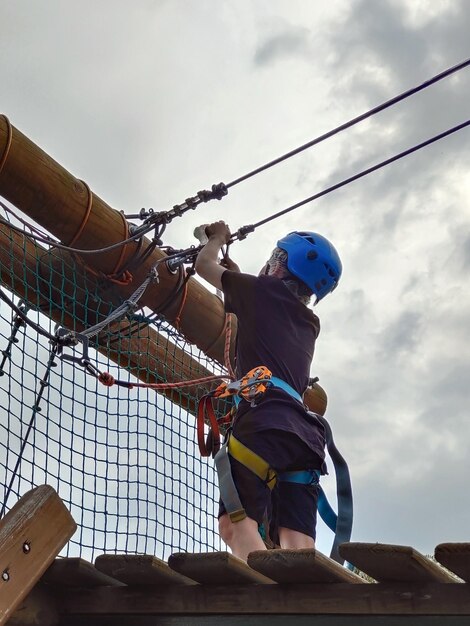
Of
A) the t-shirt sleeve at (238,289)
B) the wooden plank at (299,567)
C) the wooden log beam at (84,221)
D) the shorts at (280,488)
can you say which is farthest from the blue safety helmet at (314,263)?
the wooden plank at (299,567)

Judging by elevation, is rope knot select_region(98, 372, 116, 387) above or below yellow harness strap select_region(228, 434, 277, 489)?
above

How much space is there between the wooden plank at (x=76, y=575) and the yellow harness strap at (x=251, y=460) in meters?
0.78

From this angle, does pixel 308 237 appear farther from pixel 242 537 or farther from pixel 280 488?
pixel 242 537

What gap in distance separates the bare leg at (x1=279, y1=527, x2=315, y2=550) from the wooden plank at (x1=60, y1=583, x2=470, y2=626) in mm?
864

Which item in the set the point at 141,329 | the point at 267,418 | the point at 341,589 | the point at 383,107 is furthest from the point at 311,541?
the point at 383,107

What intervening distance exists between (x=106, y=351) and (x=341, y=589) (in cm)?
229

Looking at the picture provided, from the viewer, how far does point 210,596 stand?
2.78 meters

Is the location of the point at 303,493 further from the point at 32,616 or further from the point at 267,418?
the point at 32,616

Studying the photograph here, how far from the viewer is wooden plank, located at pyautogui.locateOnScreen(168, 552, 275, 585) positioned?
261 centimetres

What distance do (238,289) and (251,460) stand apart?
750mm

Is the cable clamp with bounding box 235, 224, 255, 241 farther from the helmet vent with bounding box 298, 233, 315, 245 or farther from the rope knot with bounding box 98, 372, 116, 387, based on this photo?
the rope knot with bounding box 98, 372, 116, 387

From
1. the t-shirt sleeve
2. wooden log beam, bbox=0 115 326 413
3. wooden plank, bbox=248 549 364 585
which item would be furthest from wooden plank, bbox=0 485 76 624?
wooden log beam, bbox=0 115 326 413

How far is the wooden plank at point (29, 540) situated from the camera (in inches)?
106

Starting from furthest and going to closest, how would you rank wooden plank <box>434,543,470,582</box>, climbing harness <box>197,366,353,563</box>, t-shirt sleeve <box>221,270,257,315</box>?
1. t-shirt sleeve <box>221,270,257,315</box>
2. climbing harness <box>197,366,353,563</box>
3. wooden plank <box>434,543,470,582</box>
